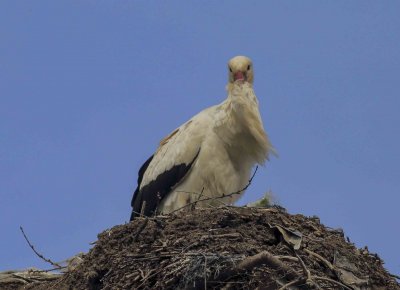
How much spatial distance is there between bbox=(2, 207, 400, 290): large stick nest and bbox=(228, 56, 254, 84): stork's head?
1.76 metres

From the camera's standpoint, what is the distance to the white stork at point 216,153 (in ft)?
35.9

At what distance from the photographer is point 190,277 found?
28.2ft

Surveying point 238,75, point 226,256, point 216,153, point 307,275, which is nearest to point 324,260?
point 226,256

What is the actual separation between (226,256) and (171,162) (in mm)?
2587

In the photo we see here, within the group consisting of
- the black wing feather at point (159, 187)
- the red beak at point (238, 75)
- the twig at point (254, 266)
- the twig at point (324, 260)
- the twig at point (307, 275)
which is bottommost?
the twig at point (307, 275)

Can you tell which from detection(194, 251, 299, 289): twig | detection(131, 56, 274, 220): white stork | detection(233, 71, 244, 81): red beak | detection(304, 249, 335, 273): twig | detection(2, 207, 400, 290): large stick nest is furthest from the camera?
detection(233, 71, 244, 81): red beak

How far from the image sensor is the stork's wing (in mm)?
11039

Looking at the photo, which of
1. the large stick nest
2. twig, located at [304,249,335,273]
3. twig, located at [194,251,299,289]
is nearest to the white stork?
the large stick nest

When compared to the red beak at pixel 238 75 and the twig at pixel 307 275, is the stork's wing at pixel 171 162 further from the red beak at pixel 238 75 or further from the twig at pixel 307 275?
the twig at pixel 307 275

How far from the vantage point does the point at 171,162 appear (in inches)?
439

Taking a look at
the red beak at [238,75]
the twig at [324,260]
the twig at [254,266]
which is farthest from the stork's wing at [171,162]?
the twig at [254,266]

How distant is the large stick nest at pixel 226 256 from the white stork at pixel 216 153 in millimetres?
1144

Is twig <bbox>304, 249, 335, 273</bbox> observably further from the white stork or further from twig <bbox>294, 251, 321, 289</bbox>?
the white stork

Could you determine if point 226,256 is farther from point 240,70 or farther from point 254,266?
point 240,70
